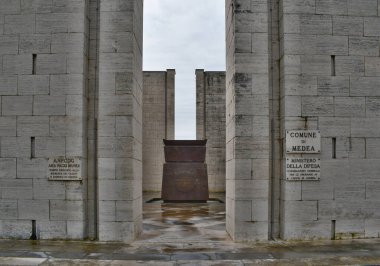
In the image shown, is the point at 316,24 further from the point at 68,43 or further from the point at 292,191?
the point at 68,43

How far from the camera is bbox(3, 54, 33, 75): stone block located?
1265cm

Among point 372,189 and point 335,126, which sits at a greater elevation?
point 335,126

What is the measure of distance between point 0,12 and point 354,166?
37.2ft

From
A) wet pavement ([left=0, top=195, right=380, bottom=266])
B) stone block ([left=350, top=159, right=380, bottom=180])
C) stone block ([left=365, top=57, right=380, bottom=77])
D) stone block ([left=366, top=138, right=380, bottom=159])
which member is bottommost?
wet pavement ([left=0, top=195, right=380, bottom=266])

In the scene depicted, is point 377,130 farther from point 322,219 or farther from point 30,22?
point 30,22

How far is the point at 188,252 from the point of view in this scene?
10.7 meters

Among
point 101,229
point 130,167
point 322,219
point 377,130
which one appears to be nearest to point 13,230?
point 101,229

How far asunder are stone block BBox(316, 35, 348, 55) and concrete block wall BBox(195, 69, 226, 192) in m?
22.9

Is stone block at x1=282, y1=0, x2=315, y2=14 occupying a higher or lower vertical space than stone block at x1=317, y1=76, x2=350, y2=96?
higher

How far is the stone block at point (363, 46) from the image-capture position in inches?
500

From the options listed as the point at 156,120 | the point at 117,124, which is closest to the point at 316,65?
the point at 117,124

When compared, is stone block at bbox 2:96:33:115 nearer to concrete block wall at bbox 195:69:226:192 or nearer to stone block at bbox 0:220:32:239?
stone block at bbox 0:220:32:239

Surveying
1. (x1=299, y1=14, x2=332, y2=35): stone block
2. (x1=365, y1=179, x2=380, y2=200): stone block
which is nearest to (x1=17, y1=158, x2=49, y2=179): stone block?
(x1=299, y1=14, x2=332, y2=35): stone block

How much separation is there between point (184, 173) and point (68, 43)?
14.7m
